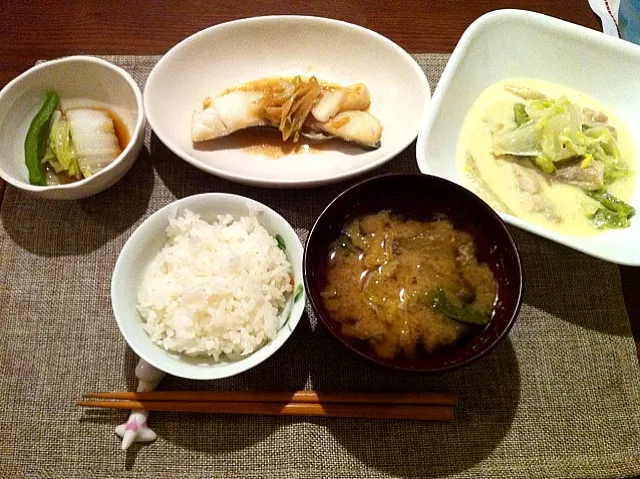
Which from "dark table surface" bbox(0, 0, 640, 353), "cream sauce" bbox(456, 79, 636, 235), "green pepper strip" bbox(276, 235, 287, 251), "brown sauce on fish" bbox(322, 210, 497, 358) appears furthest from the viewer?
"dark table surface" bbox(0, 0, 640, 353)

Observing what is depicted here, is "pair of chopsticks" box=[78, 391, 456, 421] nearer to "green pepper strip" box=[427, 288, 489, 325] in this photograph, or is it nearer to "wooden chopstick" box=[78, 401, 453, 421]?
"wooden chopstick" box=[78, 401, 453, 421]

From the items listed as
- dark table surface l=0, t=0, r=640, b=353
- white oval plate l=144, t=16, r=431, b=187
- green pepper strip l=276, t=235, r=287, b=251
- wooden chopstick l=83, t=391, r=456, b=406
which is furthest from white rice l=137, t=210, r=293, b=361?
dark table surface l=0, t=0, r=640, b=353

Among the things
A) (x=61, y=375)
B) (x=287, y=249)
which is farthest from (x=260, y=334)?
(x=61, y=375)

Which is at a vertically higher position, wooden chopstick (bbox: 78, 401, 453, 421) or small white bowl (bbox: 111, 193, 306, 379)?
small white bowl (bbox: 111, 193, 306, 379)

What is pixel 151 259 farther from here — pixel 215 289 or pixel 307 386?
pixel 307 386

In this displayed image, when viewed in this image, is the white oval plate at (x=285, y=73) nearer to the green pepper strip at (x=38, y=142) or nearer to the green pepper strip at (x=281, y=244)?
the green pepper strip at (x=281, y=244)

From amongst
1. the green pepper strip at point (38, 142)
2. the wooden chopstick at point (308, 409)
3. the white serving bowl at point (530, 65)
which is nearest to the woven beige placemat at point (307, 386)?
the wooden chopstick at point (308, 409)

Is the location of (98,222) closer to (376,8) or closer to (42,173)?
(42,173)
